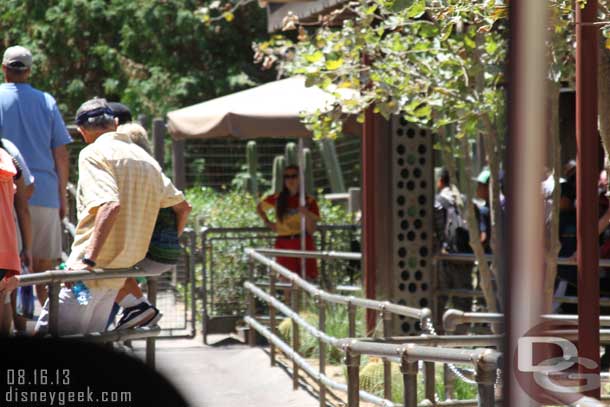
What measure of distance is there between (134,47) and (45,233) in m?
18.9

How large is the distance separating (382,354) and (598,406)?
1447 mm

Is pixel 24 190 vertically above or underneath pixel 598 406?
above

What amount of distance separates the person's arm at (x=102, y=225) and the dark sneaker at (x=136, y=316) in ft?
1.55

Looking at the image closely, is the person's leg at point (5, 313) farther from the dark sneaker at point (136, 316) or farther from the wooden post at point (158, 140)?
the wooden post at point (158, 140)

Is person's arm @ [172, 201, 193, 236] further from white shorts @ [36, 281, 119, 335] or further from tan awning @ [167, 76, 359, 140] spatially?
tan awning @ [167, 76, 359, 140]

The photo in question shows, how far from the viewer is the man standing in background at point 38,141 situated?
792 cm

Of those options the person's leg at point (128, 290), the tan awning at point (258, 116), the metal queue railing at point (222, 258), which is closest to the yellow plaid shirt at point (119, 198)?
the person's leg at point (128, 290)

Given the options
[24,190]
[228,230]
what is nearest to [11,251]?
[24,190]

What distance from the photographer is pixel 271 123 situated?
11.9 metres

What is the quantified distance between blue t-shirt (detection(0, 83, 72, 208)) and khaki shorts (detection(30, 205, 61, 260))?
5 cm

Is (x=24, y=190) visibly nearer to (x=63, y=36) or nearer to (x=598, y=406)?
(x=598, y=406)

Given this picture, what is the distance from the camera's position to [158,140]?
41.7 feet

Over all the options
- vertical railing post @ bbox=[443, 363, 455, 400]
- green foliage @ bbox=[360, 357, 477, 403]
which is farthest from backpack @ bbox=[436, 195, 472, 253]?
vertical railing post @ bbox=[443, 363, 455, 400]

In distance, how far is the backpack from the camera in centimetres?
1186
